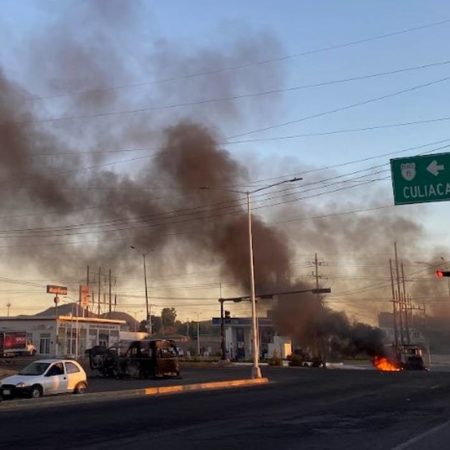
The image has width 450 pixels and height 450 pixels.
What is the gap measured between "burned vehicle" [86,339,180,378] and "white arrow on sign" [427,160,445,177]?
58.4ft

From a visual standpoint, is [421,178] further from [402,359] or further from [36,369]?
[402,359]

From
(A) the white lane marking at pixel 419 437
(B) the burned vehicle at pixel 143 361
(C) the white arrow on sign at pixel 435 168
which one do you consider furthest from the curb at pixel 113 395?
(C) the white arrow on sign at pixel 435 168

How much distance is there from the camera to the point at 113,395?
62.3 ft

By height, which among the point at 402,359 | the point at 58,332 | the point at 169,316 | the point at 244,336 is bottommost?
the point at 402,359

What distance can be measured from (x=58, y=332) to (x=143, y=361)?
35.2 meters

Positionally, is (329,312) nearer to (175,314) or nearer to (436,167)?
(436,167)

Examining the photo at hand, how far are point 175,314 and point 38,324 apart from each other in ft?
247

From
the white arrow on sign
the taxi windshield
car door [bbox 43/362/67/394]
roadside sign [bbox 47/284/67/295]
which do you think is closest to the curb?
car door [bbox 43/362/67/394]

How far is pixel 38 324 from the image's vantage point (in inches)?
2462

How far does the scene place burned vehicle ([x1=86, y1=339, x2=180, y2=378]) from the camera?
28203 mm

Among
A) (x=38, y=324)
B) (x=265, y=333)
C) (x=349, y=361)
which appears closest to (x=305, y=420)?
(x=349, y=361)

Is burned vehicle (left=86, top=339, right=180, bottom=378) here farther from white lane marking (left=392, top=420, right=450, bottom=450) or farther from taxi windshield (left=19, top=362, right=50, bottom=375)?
white lane marking (left=392, top=420, right=450, bottom=450)

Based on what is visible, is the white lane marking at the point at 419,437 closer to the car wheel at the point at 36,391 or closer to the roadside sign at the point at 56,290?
the car wheel at the point at 36,391

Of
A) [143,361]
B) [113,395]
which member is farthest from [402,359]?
[113,395]
